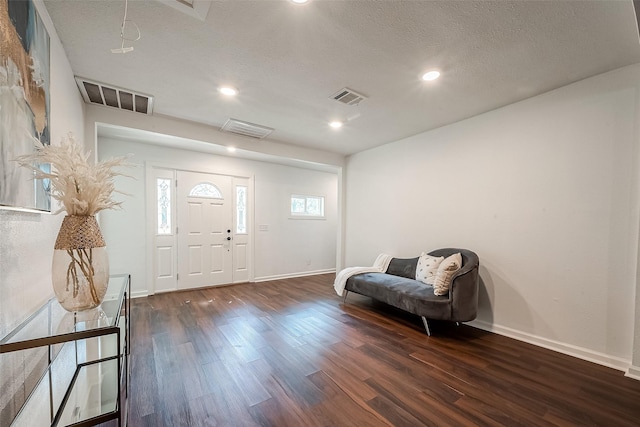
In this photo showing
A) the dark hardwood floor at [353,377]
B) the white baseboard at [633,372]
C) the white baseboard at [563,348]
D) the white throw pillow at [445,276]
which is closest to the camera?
the dark hardwood floor at [353,377]

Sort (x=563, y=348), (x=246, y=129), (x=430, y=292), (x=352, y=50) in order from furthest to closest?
(x=246, y=129)
(x=430, y=292)
(x=563, y=348)
(x=352, y=50)

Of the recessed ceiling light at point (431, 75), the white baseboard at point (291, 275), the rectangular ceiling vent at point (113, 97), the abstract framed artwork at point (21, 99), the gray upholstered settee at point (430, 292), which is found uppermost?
the recessed ceiling light at point (431, 75)

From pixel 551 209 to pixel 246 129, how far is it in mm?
3816

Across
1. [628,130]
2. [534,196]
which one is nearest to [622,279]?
[534,196]

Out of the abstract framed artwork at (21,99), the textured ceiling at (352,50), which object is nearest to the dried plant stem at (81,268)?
the abstract framed artwork at (21,99)

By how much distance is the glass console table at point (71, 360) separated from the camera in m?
0.90

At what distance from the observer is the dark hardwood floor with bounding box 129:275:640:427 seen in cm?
155

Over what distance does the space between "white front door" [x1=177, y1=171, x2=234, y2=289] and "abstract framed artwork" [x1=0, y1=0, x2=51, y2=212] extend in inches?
119

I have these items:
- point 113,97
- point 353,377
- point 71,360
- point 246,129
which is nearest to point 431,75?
point 246,129

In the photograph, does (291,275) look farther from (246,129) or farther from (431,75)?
(431,75)

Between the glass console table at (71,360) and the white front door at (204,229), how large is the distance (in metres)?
2.52

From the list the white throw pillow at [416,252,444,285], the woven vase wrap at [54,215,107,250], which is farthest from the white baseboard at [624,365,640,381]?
the woven vase wrap at [54,215,107,250]

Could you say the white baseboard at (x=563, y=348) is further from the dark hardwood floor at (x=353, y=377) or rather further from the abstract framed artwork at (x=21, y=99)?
the abstract framed artwork at (x=21, y=99)

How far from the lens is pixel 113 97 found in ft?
8.68
